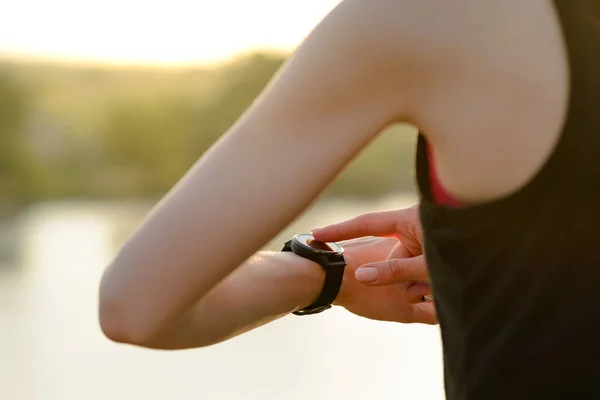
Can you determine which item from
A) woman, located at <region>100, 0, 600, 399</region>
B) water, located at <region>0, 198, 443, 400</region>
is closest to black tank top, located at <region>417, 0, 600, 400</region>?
woman, located at <region>100, 0, 600, 399</region>

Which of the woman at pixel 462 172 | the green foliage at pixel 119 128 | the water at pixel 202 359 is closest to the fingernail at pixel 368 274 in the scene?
the woman at pixel 462 172

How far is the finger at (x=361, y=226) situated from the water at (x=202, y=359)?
234cm

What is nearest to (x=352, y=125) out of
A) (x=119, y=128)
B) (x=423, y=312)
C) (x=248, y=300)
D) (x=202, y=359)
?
(x=248, y=300)

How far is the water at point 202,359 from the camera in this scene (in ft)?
11.0

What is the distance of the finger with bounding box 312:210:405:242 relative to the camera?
1.00 meters

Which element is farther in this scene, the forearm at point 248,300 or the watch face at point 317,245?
the watch face at point 317,245

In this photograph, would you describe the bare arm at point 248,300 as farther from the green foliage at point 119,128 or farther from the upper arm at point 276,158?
the green foliage at point 119,128

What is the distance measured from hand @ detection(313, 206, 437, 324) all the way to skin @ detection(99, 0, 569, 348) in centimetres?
33

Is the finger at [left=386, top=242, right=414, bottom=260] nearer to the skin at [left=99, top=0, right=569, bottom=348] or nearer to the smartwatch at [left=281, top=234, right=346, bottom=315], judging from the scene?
the smartwatch at [left=281, top=234, right=346, bottom=315]

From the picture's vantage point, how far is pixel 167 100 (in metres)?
5.03

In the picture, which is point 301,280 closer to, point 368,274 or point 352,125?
point 368,274

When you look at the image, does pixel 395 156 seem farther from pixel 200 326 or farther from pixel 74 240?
pixel 200 326

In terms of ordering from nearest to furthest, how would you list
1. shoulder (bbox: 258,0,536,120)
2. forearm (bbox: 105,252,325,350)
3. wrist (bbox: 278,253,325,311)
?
shoulder (bbox: 258,0,536,120)
forearm (bbox: 105,252,325,350)
wrist (bbox: 278,253,325,311)

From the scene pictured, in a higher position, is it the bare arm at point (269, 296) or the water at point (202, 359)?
the water at point (202, 359)
